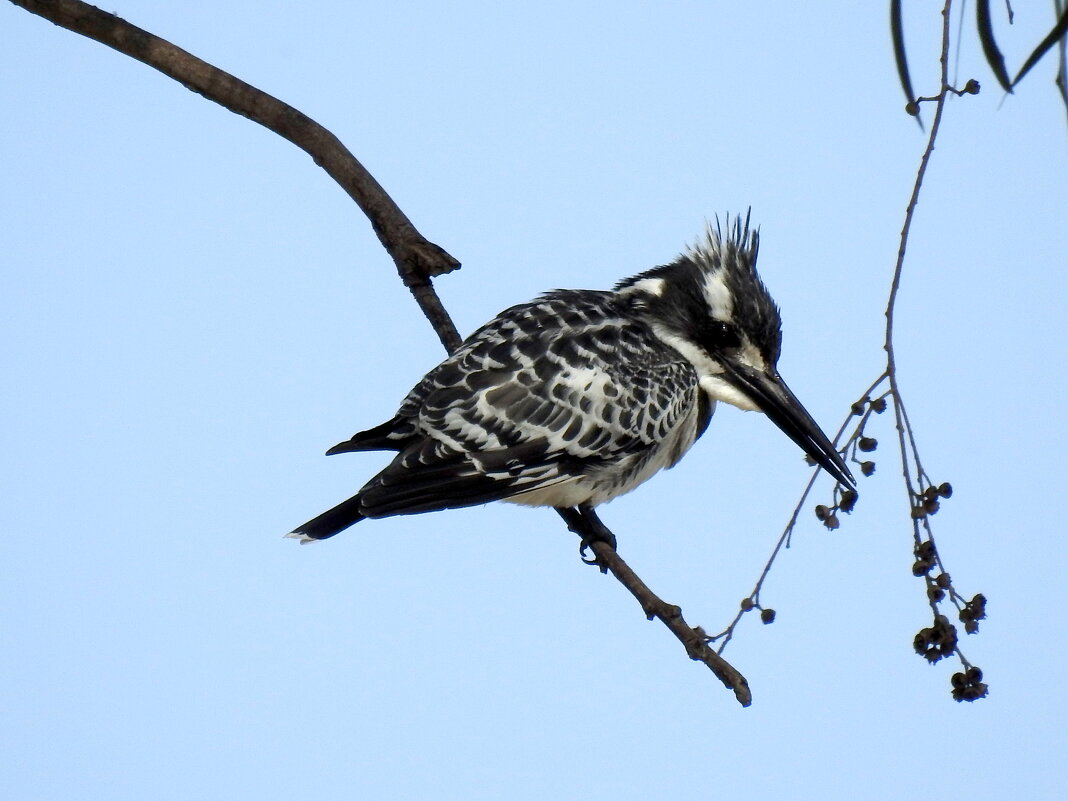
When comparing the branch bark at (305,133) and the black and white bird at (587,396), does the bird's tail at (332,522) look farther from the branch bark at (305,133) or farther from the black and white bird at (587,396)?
the branch bark at (305,133)

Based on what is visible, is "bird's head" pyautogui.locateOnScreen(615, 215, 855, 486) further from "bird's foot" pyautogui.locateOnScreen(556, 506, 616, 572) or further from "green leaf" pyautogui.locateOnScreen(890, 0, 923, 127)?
"green leaf" pyautogui.locateOnScreen(890, 0, 923, 127)

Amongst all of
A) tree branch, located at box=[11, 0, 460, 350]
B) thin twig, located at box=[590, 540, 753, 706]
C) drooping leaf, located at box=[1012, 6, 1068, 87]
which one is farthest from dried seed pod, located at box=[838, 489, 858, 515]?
tree branch, located at box=[11, 0, 460, 350]

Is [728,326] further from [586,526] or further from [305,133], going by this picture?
[305,133]

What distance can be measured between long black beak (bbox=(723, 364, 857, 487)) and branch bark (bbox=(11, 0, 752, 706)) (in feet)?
2.18

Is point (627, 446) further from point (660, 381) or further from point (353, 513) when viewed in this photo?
point (353, 513)

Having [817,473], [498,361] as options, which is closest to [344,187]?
[498,361]

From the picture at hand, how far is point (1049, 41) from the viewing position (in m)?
1.84

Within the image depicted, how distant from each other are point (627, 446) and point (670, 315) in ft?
1.55

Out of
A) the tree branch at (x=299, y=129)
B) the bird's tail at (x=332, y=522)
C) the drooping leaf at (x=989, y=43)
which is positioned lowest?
the bird's tail at (x=332, y=522)

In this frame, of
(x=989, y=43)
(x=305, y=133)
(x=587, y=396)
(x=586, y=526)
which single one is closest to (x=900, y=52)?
(x=989, y=43)

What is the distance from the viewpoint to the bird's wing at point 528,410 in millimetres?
3205

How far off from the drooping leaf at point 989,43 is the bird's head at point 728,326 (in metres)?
1.49

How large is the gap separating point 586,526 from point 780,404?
0.66 m

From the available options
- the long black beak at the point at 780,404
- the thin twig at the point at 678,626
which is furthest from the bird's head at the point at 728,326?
the thin twig at the point at 678,626
